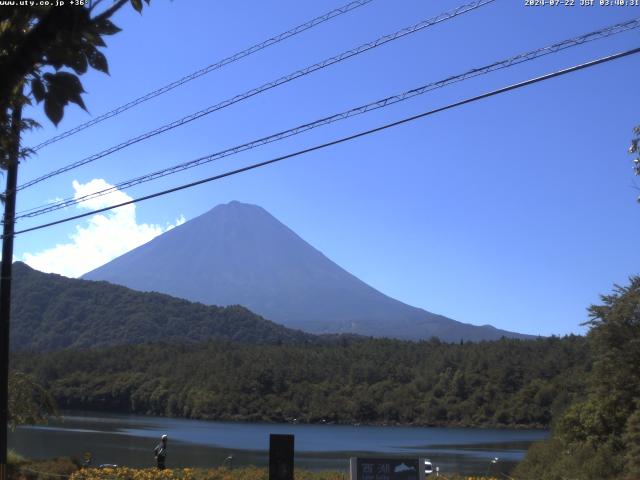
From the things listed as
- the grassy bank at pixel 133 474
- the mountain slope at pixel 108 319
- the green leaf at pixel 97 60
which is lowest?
the grassy bank at pixel 133 474

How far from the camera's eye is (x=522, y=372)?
10038cm

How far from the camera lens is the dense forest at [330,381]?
100438 mm

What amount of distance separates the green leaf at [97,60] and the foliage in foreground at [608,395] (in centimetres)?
2109

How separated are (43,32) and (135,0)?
2.23 ft

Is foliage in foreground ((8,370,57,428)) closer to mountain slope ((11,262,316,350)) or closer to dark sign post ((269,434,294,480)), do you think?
dark sign post ((269,434,294,480))

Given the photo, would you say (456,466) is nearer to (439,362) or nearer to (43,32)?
(43,32)

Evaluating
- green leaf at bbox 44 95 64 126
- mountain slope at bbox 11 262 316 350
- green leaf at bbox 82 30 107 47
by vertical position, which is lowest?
green leaf at bbox 44 95 64 126

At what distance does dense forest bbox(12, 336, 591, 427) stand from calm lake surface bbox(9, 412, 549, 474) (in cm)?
512

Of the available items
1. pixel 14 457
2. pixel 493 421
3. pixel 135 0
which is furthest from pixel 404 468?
pixel 493 421

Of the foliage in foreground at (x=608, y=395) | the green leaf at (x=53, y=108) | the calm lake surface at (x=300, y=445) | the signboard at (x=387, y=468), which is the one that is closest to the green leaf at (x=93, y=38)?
the green leaf at (x=53, y=108)

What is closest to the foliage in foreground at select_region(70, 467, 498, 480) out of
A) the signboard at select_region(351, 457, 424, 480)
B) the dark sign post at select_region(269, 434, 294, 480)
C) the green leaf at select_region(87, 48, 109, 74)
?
the dark sign post at select_region(269, 434, 294, 480)

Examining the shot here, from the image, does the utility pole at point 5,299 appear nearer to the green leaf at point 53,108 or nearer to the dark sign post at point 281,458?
the dark sign post at point 281,458

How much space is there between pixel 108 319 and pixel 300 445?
417 ft

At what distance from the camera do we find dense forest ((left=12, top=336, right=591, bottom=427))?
3954 inches
